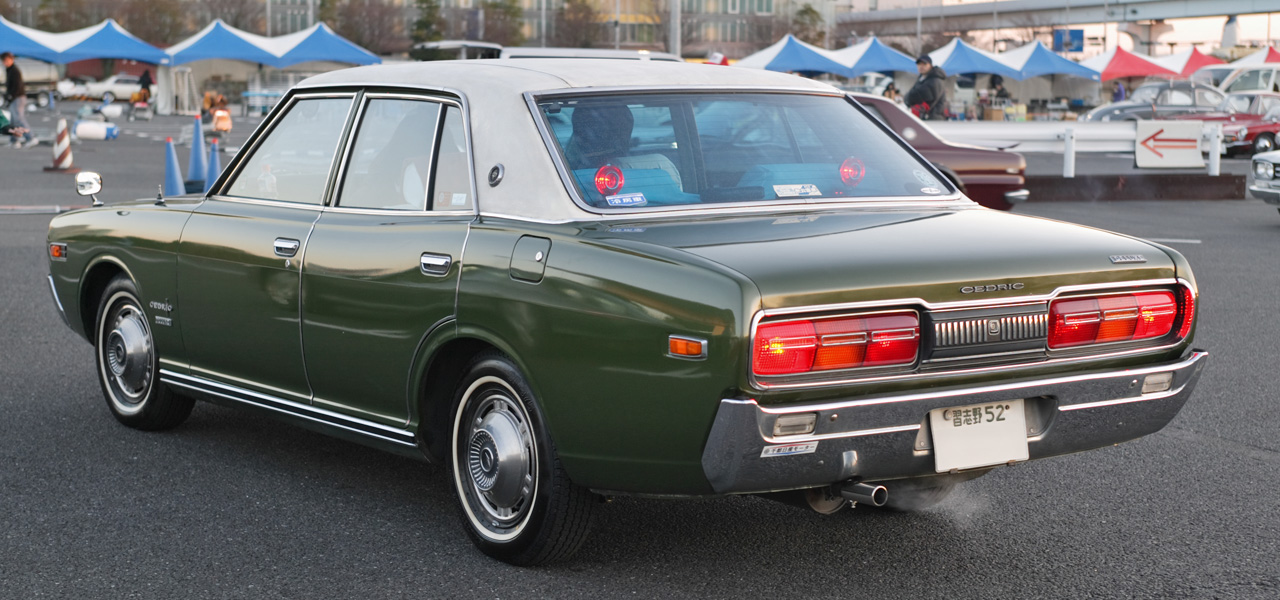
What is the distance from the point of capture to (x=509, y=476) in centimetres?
413

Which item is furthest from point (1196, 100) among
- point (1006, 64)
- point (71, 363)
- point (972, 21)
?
point (972, 21)

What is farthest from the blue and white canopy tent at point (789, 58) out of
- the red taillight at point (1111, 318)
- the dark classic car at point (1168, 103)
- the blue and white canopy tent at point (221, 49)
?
the red taillight at point (1111, 318)

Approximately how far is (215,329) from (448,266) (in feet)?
4.75

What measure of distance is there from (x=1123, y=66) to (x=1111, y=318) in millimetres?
47473

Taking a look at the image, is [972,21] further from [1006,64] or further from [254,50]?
[254,50]

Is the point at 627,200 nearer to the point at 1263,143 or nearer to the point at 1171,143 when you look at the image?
the point at 1171,143

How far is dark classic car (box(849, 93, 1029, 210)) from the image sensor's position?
509 inches

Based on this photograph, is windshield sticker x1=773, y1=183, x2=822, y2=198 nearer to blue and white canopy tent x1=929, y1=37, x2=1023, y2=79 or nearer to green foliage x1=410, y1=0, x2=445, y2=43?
blue and white canopy tent x1=929, y1=37, x2=1023, y2=79

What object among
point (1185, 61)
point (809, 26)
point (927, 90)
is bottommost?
point (927, 90)

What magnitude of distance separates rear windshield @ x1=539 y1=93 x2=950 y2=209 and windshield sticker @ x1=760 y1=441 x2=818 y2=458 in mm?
1014

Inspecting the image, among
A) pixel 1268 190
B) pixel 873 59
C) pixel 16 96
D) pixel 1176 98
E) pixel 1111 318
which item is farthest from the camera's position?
pixel 873 59

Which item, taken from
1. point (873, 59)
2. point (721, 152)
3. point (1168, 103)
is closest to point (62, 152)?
point (721, 152)

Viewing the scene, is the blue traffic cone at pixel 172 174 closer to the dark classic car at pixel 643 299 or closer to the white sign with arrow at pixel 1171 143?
the dark classic car at pixel 643 299

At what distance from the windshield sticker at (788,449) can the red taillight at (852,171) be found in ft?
4.36
